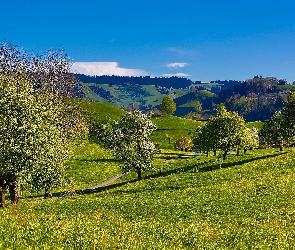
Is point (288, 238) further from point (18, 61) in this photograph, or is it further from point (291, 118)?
point (18, 61)

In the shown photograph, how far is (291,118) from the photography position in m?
65.7

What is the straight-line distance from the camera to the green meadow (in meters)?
12.1

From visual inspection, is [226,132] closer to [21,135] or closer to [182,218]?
[182,218]

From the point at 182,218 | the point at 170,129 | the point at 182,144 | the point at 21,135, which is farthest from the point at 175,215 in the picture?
the point at 170,129

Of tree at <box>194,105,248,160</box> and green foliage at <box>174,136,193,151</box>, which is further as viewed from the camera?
green foliage at <box>174,136,193,151</box>

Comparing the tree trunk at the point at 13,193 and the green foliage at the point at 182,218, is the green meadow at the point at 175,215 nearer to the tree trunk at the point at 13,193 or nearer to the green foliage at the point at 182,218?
the green foliage at the point at 182,218

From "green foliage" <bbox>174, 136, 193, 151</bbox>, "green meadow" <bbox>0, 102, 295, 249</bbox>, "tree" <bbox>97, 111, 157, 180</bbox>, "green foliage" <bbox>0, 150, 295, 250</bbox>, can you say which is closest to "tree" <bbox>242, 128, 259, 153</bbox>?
"green meadow" <bbox>0, 102, 295, 249</bbox>

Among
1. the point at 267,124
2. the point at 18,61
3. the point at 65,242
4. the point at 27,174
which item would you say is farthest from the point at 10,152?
the point at 267,124

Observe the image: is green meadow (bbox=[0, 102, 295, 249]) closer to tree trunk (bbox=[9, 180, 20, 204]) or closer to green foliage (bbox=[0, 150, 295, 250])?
green foliage (bbox=[0, 150, 295, 250])

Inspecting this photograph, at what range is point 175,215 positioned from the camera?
25.5 metres

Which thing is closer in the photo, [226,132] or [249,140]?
[226,132]

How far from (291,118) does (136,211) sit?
48.2 m

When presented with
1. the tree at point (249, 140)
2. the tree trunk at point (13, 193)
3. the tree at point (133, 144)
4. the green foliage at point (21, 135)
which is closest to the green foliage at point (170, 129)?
the tree at point (249, 140)

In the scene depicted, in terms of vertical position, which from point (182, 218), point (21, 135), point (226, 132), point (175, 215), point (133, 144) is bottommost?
point (175, 215)
